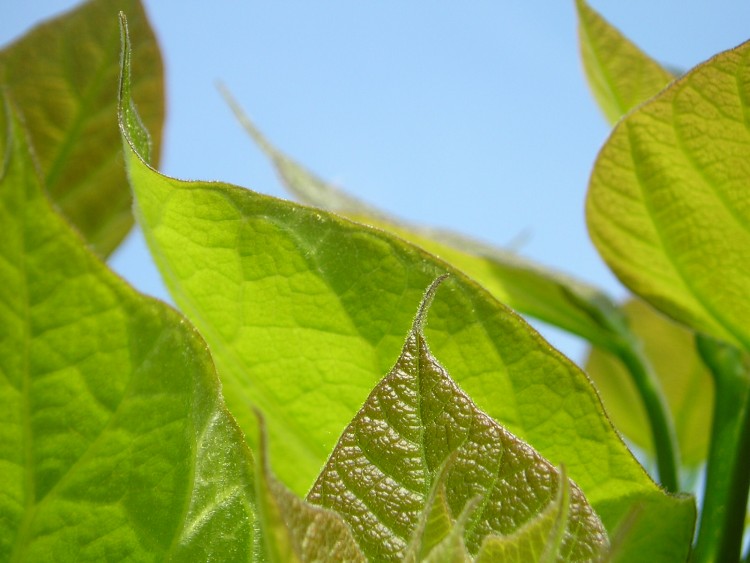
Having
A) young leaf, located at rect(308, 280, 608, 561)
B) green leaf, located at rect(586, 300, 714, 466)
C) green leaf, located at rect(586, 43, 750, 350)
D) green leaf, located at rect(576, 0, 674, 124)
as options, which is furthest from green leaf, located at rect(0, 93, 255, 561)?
green leaf, located at rect(586, 300, 714, 466)

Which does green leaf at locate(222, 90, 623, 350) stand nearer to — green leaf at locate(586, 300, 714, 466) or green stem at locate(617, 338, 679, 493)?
green stem at locate(617, 338, 679, 493)

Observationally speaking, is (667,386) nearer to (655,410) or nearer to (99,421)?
(655,410)

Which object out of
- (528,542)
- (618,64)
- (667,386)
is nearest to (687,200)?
(618,64)

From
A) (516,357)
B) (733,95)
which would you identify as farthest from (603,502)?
(733,95)

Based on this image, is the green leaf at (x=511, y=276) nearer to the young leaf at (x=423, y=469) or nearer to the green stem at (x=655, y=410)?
the green stem at (x=655, y=410)

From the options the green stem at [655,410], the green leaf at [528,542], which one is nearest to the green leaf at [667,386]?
the green stem at [655,410]
